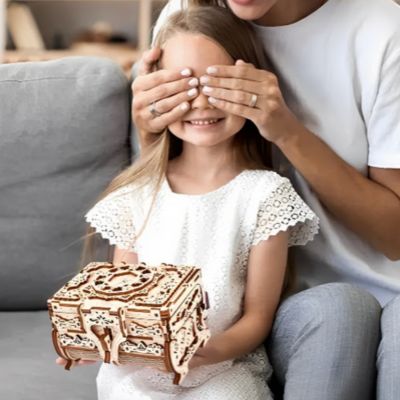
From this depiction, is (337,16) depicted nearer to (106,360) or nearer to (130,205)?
(130,205)

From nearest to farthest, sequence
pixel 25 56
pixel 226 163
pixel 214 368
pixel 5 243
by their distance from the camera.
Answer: pixel 214 368
pixel 226 163
pixel 5 243
pixel 25 56

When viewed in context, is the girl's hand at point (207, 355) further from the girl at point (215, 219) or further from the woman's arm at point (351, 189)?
the woman's arm at point (351, 189)

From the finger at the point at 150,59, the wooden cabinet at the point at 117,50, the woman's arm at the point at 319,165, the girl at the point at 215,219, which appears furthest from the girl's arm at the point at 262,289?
the wooden cabinet at the point at 117,50

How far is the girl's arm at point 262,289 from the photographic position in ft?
4.34

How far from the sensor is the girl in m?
1.30

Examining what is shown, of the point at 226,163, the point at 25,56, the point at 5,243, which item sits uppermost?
the point at 226,163

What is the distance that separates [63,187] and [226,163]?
0.36 metres

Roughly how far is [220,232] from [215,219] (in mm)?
22

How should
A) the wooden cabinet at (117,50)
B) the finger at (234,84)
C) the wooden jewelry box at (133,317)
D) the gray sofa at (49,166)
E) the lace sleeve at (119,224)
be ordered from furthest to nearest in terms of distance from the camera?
the wooden cabinet at (117,50)
the gray sofa at (49,166)
the lace sleeve at (119,224)
the finger at (234,84)
the wooden jewelry box at (133,317)

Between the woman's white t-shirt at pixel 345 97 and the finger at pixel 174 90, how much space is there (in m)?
0.21

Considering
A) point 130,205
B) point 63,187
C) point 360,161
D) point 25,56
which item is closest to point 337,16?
point 360,161

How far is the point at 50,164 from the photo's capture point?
5.37ft

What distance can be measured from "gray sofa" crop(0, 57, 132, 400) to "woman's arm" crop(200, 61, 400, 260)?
371 millimetres

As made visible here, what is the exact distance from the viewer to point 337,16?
1443mm
